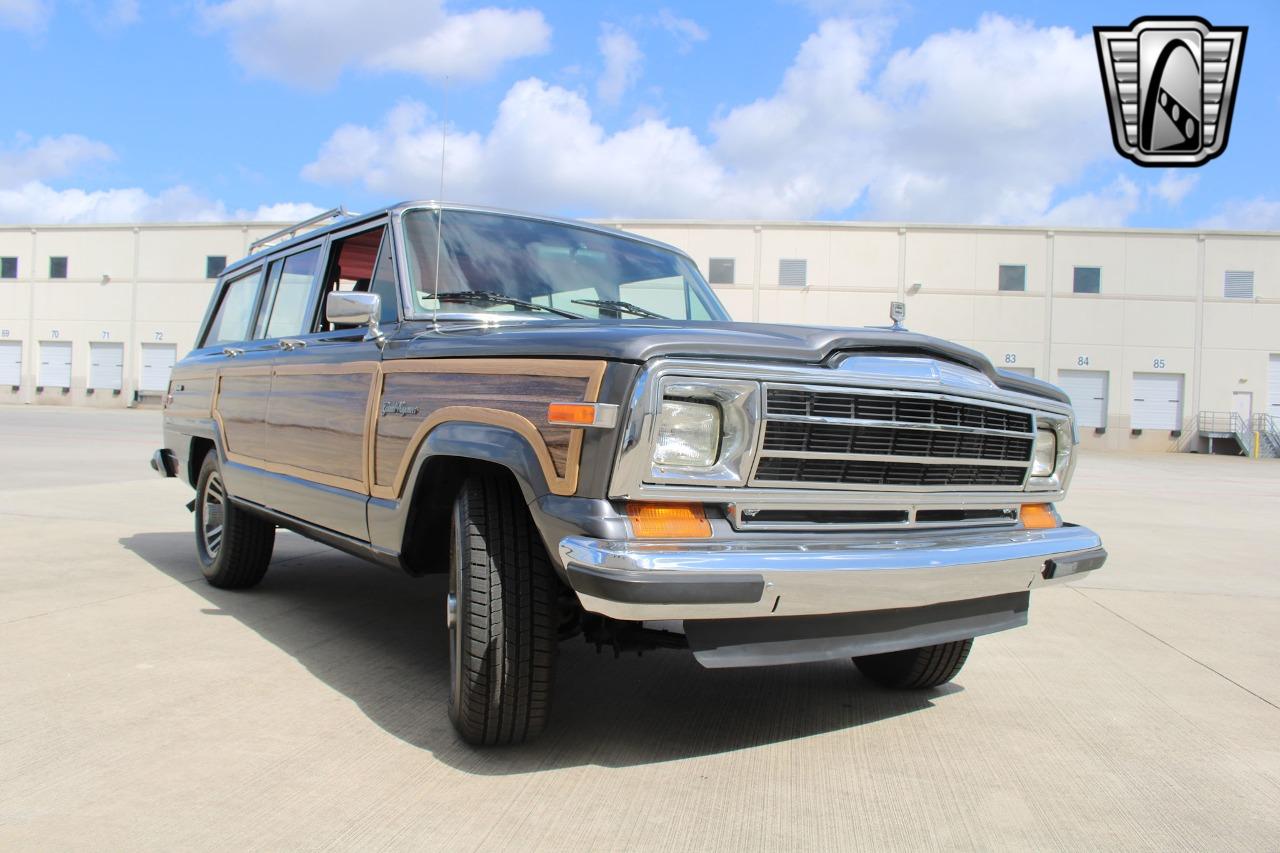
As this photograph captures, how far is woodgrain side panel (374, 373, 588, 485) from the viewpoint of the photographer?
258 cm

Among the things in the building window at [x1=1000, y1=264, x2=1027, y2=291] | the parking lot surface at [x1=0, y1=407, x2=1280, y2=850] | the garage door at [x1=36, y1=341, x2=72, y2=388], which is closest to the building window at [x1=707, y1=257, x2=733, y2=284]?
the building window at [x1=1000, y1=264, x2=1027, y2=291]

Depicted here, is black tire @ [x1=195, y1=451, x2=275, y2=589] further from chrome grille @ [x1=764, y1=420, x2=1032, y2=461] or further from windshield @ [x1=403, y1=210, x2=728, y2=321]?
chrome grille @ [x1=764, y1=420, x2=1032, y2=461]

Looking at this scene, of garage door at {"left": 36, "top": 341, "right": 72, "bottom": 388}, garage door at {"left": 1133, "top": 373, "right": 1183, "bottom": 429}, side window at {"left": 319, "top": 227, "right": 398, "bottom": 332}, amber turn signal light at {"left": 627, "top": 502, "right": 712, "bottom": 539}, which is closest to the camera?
amber turn signal light at {"left": 627, "top": 502, "right": 712, "bottom": 539}

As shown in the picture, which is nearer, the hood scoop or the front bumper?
the front bumper

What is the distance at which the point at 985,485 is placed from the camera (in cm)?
321

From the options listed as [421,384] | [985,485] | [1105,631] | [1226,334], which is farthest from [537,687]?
[1226,334]

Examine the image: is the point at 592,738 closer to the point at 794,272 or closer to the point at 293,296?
the point at 293,296

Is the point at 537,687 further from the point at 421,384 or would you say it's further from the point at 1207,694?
the point at 1207,694

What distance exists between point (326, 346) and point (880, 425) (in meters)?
2.39

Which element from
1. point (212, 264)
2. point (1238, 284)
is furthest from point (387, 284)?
point (212, 264)

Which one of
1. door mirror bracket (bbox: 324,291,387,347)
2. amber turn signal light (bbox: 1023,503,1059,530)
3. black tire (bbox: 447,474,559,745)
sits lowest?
black tire (bbox: 447,474,559,745)

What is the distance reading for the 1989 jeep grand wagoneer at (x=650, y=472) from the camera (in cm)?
247

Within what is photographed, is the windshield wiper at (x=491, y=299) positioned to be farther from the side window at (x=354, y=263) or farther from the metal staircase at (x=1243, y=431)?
the metal staircase at (x=1243, y=431)

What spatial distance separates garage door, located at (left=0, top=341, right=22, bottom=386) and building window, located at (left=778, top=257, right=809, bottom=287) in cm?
3253
